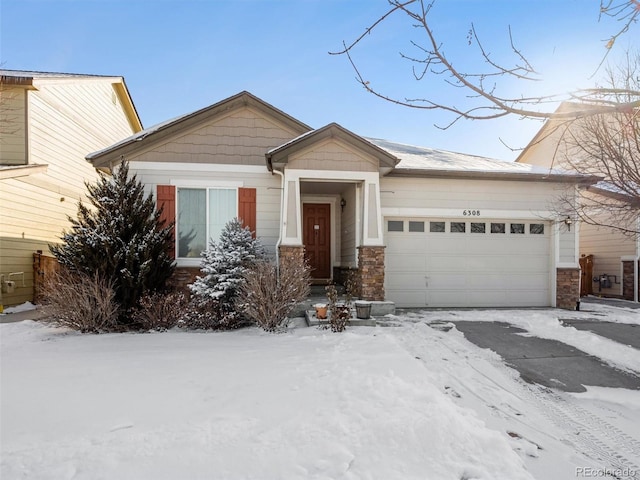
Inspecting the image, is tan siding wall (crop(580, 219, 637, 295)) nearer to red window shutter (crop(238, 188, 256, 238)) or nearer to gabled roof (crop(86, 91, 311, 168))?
gabled roof (crop(86, 91, 311, 168))

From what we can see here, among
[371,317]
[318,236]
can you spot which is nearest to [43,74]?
[318,236]

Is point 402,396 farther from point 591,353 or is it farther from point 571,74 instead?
point 591,353

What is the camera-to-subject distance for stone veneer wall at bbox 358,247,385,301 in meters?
8.22

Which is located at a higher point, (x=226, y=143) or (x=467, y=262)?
(x=226, y=143)

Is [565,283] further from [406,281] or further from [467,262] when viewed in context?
[406,281]

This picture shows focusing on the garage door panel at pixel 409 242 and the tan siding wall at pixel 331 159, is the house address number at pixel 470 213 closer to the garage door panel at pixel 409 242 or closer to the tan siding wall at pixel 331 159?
the garage door panel at pixel 409 242

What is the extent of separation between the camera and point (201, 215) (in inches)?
350

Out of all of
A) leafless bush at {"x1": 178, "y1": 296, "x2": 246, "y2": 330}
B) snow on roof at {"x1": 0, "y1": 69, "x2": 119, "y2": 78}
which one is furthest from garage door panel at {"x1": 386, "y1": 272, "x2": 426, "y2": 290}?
snow on roof at {"x1": 0, "y1": 69, "x2": 119, "y2": 78}

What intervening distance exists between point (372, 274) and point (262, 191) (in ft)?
11.3

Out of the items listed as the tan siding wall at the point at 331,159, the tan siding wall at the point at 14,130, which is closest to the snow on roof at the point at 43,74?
the tan siding wall at the point at 14,130

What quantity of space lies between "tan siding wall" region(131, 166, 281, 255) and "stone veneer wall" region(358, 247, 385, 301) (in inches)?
91.7

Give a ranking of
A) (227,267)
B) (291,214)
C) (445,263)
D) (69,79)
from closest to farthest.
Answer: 1. (227,267)
2. (291,214)
3. (445,263)
4. (69,79)

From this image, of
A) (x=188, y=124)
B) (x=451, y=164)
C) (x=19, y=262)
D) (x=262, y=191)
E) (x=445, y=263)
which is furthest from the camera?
(x=19, y=262)

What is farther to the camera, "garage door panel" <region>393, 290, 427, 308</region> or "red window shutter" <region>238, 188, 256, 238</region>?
"garage door panel" <region>393, 290, 427, 308</region>
